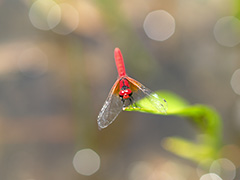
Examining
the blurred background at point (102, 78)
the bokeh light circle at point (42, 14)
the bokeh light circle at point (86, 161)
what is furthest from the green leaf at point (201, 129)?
the bokeh light circle at point (42, 14)

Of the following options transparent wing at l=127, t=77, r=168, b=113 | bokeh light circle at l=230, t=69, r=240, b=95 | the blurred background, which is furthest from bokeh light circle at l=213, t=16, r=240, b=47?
transparent wing at l=127, t=77, r=168, b=113

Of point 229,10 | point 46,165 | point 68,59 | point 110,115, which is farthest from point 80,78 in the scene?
point 229,10

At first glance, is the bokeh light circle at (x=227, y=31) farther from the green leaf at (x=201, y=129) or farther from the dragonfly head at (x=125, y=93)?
the dragonfly head at (x=125, y=93)

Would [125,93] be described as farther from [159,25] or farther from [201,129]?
[159,25]

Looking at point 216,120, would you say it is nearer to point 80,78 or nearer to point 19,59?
point 80,78

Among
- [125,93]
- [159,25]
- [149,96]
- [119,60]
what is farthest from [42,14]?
[149,96]
